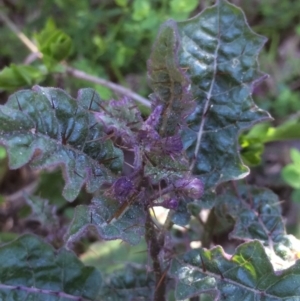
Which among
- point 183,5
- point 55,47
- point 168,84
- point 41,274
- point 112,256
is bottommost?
point 112,256

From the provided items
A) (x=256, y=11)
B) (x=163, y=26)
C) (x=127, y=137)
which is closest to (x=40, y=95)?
(x=127, y=137)

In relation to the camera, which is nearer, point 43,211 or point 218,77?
point 218,77

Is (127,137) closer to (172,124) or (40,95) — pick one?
(172,124)

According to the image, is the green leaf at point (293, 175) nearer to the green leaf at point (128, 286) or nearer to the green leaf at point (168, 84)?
the green leaf at point (128, 286)

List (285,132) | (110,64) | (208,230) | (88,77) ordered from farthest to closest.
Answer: (110,64), (88,77), (285,132), (208,230)

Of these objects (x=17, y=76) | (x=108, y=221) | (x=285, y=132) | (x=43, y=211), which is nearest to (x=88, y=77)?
(x=17, y=76)

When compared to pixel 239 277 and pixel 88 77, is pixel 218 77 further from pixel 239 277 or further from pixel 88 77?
pixel 88 77

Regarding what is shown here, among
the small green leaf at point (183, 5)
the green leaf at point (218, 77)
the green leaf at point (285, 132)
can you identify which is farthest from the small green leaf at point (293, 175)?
the small green leaf at point (183, 5)

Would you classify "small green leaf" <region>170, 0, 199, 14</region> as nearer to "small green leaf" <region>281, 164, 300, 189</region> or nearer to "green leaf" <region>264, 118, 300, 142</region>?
"green leaf" <region>264, 118, 300, 142</region>
